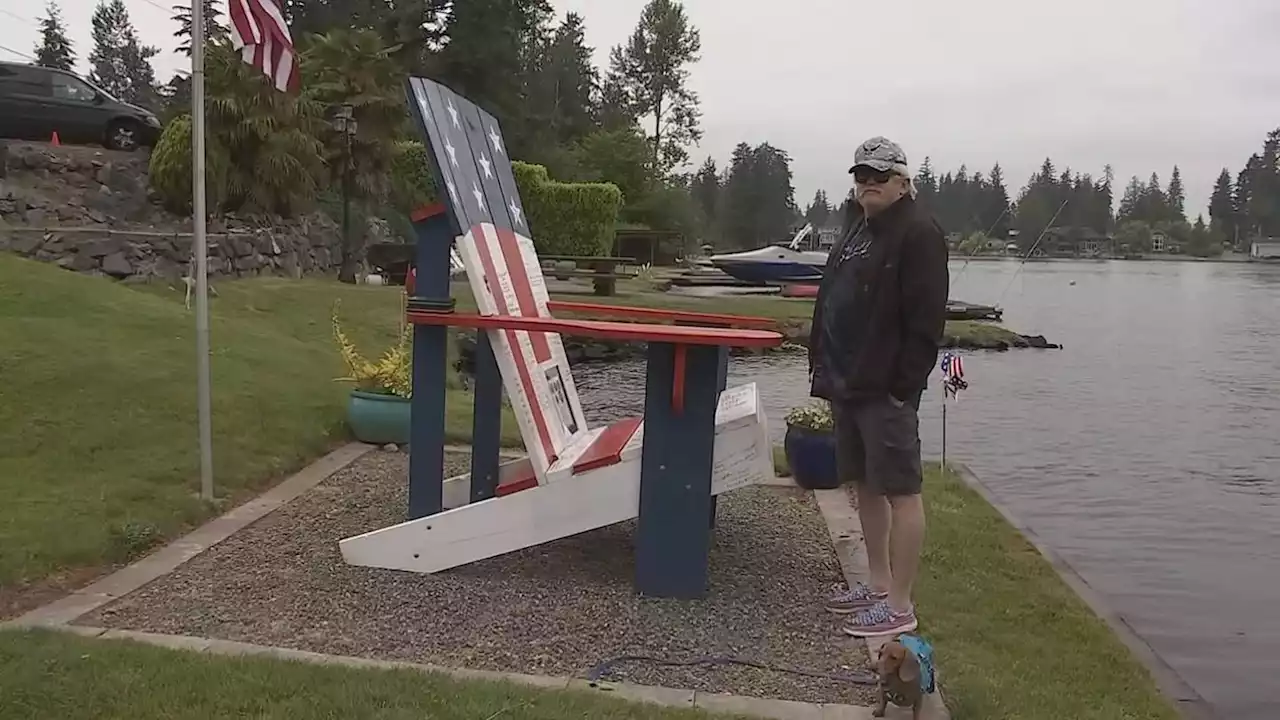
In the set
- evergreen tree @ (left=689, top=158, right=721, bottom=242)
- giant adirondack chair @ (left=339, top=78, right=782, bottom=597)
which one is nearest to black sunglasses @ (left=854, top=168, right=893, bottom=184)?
giant adirondack chair @ (left=339, top=78, right=782, bottom=597)

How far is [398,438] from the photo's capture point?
7.22 meters

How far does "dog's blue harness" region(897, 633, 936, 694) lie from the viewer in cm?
321

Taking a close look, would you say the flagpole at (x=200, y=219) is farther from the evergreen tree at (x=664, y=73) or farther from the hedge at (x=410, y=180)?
the evergreen tree at (x=664, y=73)

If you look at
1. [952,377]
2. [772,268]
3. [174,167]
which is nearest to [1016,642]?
[952,377]

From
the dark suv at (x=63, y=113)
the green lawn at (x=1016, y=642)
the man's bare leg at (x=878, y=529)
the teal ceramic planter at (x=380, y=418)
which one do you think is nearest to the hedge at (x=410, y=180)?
the dark suv at (x=63, y=113)

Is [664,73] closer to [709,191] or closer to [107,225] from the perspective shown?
[709,191]

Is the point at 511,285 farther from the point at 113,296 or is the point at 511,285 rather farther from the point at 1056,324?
the point at 1056,324

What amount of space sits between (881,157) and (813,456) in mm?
2739

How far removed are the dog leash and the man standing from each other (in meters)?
0.34

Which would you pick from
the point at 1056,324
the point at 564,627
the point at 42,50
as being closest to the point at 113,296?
the point at 564,627

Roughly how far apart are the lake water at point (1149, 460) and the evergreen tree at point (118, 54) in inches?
2123

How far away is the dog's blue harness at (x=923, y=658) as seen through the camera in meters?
3.21

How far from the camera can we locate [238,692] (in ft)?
10.3

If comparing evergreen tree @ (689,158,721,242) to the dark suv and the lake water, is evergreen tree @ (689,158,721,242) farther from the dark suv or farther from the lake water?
the dark suv
